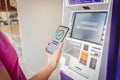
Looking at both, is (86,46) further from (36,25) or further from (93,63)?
(36,25)

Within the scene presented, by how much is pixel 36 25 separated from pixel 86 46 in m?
1.63

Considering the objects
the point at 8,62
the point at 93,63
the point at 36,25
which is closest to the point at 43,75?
the point at 8,62

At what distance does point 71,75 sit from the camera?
1.60 m

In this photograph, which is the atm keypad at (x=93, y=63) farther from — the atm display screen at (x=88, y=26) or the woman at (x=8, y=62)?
the woman at (x=8, y=62)

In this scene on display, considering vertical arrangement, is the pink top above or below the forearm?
above

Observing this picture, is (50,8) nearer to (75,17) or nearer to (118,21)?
(75,17)

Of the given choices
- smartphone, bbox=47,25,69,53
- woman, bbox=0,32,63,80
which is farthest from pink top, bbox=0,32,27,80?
smartphone, bbox=47,25,69,53

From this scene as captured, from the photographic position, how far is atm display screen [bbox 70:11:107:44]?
54.9 inches

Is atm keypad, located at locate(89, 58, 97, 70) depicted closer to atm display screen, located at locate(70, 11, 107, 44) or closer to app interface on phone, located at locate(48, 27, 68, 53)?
atm display screen, located at locate(70, 11, 107, 44)

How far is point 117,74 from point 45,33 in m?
1.95

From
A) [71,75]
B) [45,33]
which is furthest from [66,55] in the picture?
[45,33]

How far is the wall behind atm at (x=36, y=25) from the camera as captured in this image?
9.35 ft

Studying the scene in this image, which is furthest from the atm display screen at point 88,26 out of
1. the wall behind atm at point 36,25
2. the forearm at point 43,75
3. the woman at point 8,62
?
the wall behind atm at point 36,25

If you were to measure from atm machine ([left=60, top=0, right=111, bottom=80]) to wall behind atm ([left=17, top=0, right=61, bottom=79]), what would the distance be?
1235 mm
